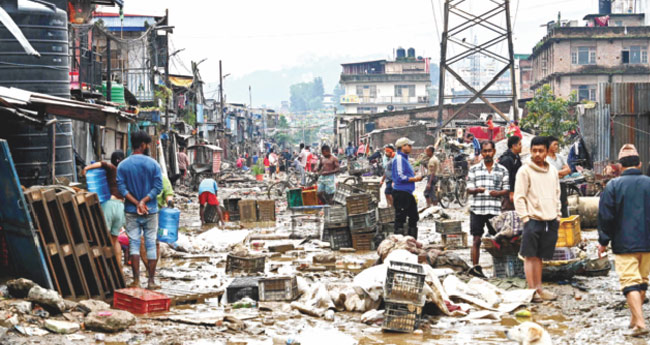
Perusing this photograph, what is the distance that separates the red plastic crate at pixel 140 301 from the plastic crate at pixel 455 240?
6133 millimetres

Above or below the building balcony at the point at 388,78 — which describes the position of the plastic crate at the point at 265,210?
below

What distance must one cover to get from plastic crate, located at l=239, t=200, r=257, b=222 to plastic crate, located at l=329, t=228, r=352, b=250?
6301mm

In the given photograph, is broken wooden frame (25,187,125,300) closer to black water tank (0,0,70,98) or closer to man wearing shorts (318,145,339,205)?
black water tank (0,0,70,98)

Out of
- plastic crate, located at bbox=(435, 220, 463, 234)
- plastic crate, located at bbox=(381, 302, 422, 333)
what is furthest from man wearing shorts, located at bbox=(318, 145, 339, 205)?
plastic crate, located at bbox=(381, 302, 422, 333)

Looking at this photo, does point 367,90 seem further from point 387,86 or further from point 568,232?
point 568,232

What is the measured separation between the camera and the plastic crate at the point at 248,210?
19.5 metres

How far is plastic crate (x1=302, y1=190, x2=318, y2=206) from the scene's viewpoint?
60.4 ft

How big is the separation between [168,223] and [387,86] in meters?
92.2

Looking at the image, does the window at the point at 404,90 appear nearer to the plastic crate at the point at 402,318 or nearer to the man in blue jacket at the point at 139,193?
the man in blue jacket at the point at 139,193

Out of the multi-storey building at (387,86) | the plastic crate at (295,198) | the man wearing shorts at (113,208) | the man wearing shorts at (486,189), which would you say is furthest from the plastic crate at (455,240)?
the multi-storey building at (387,86)

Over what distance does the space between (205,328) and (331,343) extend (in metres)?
1.44

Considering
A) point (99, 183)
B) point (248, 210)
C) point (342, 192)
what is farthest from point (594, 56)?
point (99, 183)

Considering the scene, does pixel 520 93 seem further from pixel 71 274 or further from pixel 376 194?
pixel 71 274

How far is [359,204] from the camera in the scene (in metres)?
13.3
